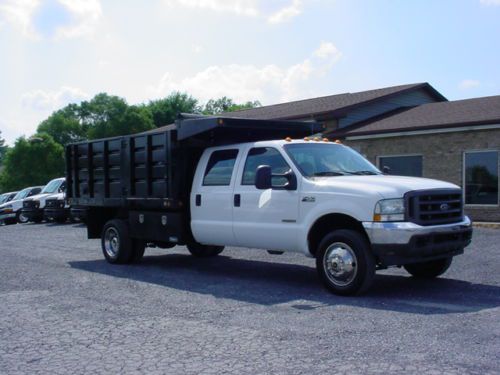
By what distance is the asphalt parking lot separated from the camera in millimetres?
4973

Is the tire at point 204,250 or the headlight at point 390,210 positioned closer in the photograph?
the headlight at point 390,210

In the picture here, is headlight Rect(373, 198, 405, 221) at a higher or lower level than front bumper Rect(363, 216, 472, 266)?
higher

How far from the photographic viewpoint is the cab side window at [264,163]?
8527 millimetres

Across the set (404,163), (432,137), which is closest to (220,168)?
(432,137)

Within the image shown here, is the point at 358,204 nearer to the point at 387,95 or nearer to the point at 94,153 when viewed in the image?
the point at 94,153

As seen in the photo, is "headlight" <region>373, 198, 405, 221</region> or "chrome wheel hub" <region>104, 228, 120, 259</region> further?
"chrome wheel hub" <region>104, 228, 120, 259</region>

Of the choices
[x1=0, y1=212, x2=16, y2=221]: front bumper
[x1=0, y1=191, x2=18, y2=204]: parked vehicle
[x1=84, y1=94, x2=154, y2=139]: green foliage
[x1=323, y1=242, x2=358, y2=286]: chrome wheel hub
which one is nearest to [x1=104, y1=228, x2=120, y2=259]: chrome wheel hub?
[x1=323, y1=242, x2=358, y2=286]: chrome wheel hub

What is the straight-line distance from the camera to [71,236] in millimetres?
17922

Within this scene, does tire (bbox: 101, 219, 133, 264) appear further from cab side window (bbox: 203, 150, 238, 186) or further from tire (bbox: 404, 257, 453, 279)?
tire (bbox: 404, 257, 453, 279)

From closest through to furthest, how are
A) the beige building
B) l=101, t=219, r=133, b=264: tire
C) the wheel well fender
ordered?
the wheel well fender → l=101, t=219, r=133, b=264: tire → the beige building

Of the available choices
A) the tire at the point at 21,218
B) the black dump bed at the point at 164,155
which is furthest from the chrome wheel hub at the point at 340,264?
the tire at the point at 21,218

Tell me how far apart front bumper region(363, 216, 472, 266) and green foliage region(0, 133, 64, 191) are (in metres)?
58.4

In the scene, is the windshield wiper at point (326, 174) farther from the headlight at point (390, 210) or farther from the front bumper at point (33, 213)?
the front bumper at point (33, 213)

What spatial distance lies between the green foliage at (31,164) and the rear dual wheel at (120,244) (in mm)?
53226
